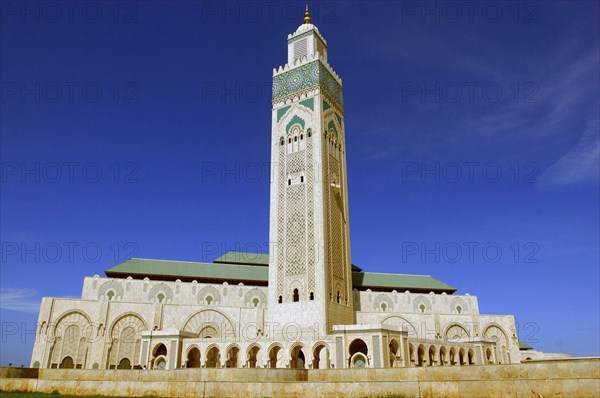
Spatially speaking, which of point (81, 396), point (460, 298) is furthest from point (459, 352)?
point (81, 396)

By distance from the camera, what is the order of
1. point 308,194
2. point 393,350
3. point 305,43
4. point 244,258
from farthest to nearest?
1. point 244,258
2. point 305,43
3. point 308,194
4. point 393,350

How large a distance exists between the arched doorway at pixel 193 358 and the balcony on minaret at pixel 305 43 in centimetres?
1912

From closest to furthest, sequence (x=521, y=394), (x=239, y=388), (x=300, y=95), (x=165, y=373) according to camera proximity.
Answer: (x=521, y=394) < (x=239, y=388) < (x=165, y=373) < (x=300, y=95)

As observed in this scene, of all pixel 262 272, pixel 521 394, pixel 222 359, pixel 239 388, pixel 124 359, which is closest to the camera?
pixel 521 394

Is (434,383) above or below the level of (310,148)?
below

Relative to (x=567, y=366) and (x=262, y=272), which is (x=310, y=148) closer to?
(x=262, y=272)

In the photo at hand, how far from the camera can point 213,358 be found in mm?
24969

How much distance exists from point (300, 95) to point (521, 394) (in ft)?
75.6

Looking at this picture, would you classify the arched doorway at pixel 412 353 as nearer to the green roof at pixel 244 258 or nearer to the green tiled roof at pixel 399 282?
the green tiled roof at pixel 399 282

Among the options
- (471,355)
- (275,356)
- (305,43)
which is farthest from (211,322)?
(305,43)

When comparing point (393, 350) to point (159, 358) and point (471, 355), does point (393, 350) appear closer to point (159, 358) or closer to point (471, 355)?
point (471, 355)

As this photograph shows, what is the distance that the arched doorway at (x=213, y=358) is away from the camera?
24391mm

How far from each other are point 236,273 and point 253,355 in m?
7.74

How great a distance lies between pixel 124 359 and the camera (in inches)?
998
